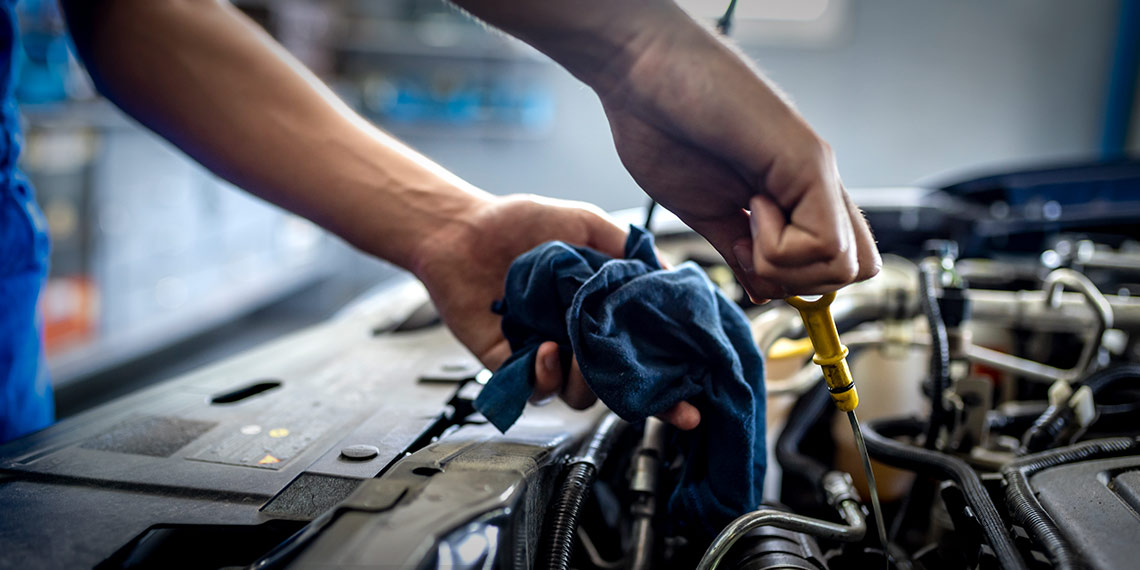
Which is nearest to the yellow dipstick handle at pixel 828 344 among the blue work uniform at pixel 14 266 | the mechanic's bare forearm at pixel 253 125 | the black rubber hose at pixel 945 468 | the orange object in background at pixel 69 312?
the black rubber hose at pixel 945 468

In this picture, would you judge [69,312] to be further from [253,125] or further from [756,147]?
[756,147]

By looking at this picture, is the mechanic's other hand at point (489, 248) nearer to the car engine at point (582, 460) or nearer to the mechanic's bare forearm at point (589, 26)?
the car engine at point (582, 460)

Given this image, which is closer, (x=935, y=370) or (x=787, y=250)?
(x=787, y=250)

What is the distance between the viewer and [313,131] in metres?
0.71

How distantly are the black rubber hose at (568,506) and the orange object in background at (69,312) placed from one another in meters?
2.37

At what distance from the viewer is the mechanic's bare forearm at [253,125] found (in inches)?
27.4

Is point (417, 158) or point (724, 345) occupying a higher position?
point (417, 158)

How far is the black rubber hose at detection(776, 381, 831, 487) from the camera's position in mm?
663

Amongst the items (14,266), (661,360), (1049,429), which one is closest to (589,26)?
(661,360)

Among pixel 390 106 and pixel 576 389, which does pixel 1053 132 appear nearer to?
pixel 390 106

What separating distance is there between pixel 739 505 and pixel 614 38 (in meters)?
0.32

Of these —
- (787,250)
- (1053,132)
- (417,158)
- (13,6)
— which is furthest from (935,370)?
(1053,132)

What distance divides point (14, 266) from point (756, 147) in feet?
2.28

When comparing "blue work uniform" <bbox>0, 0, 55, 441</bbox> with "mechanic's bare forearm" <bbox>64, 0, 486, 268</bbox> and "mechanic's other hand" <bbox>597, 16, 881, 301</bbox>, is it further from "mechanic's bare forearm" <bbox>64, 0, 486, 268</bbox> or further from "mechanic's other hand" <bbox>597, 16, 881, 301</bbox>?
"mechanic's other hand" <bbox>597, 16, 881, 301</bbox>
